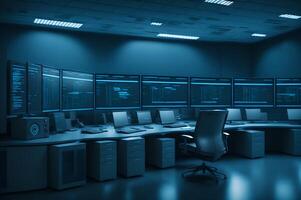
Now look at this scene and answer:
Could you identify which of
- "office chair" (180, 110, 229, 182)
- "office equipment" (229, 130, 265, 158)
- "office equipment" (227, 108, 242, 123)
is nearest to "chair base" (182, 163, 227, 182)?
"office chair" (180, 110, 229, 182)

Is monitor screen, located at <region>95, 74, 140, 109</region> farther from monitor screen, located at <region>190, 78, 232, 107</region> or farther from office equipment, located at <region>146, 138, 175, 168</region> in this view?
monitor screen, located at <region>190, 78, 232, 107</region>

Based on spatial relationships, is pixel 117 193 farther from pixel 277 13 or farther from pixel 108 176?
pixel 277 13

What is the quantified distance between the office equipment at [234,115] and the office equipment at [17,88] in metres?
4.13

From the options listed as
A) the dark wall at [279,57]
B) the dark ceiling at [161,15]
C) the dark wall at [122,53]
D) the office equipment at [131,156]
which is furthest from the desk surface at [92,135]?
the dark ceiling at [161,15]

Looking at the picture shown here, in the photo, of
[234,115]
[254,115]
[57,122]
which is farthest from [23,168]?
[254,115]

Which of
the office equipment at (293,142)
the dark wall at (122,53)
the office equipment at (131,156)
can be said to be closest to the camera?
the office equipment at (131,156)

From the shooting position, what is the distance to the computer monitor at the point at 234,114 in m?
6.40

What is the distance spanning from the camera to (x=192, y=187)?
407cm

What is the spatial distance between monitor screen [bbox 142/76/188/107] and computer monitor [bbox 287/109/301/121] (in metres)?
2.28

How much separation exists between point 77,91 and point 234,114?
3400 mm

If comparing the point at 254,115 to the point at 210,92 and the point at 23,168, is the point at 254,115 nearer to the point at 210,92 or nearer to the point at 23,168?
the point at 210,92

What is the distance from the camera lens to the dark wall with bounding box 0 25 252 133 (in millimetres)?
5902

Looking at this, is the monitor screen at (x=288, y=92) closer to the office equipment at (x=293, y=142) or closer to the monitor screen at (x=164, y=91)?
the office equipment at (x=293, y=142)

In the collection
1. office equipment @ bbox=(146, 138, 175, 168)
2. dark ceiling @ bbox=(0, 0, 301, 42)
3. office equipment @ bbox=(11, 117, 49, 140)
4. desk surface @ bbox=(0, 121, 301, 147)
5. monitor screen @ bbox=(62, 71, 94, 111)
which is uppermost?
dark ceiling @ bbox=(0, 0, 301, 42)
